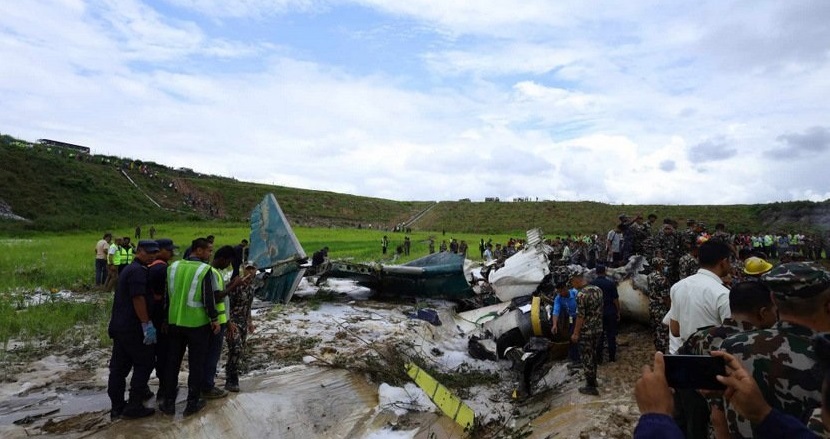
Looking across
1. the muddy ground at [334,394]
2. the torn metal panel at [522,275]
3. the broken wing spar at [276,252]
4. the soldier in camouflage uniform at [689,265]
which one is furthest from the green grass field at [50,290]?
the soldier in camouflage uniform at [689,265]

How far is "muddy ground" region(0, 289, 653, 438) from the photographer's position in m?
4.53

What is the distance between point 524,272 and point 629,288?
7.07 ft

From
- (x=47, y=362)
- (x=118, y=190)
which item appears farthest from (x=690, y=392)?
(x=118, y=190)

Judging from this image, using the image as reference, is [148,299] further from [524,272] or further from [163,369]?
[524,272]

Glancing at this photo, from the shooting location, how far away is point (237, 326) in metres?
5.26

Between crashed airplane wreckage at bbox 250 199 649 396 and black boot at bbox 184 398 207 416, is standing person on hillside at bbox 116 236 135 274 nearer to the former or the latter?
crashed airplane wreckage at bbox 250 199 649 396

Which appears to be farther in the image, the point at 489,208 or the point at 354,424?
the point at 489,208

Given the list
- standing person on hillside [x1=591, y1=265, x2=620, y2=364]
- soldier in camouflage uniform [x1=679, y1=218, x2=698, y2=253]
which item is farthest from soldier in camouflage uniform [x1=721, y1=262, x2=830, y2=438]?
soldier in camouflage uniform [x1=679, y1=218, x2=698, y2=253]

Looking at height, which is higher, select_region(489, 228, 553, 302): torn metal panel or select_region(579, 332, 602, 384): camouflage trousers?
select_region(489, 228, 553, 302): torn metal panel

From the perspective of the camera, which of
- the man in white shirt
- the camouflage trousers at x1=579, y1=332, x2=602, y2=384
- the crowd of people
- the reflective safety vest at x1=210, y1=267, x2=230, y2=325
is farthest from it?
the camouflage trousers at x1=579, y1=332, x2=602, y2=384

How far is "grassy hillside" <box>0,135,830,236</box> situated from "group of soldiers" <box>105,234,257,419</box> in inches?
1254

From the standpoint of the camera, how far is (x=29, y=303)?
31.1ft

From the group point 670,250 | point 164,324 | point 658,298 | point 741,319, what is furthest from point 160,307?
point 670,250

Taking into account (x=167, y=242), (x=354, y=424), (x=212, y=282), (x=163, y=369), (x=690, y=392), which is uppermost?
(x=167, y=242)
